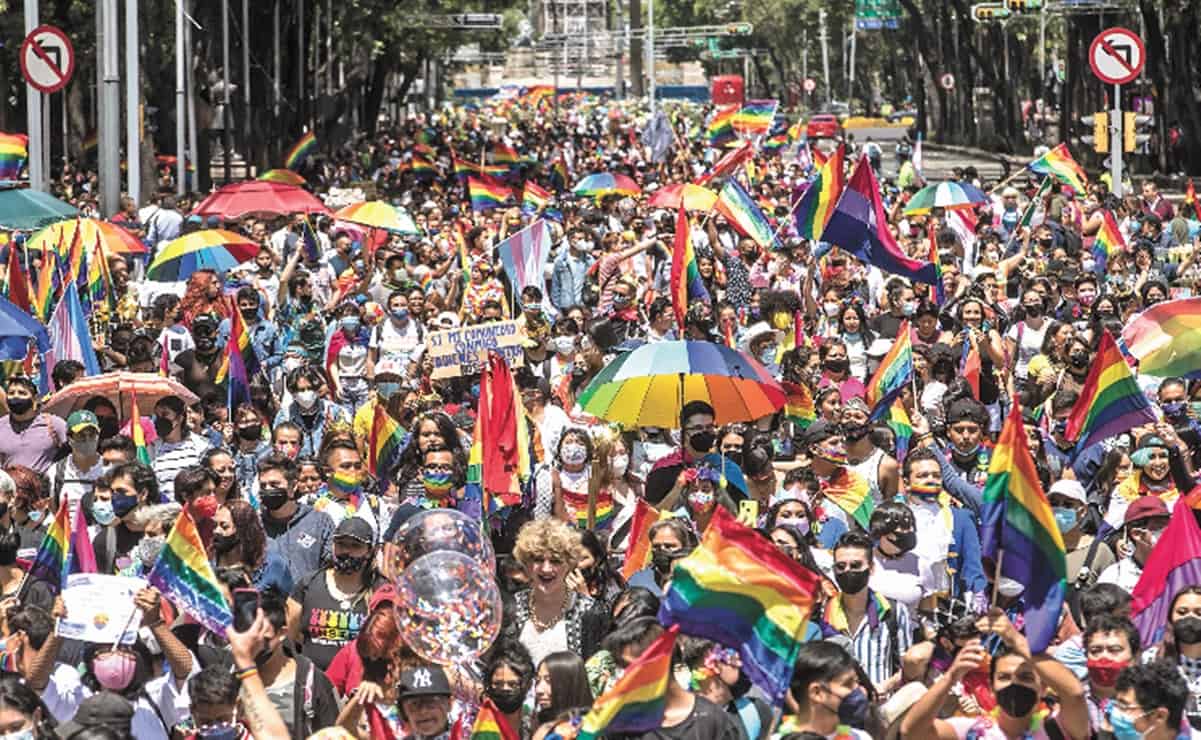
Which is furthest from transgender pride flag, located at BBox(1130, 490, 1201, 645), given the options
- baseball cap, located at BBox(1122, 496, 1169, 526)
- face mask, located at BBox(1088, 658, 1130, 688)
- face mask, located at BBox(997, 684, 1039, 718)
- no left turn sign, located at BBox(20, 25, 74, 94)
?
no left turn sign, located at BBox(20, 25, 74, 94)

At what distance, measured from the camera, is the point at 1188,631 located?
7.76m

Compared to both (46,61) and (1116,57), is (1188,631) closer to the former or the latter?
(1116,57)

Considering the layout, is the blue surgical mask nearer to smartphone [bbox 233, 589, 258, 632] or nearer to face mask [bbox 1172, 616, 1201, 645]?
face mask [bbox 1172, 616, 1201, 645]

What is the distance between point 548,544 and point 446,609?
136cm

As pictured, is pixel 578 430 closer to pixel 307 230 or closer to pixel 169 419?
pixel 169 419

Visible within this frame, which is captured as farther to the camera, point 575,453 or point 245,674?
point 575,453

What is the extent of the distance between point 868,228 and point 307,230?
6.44m

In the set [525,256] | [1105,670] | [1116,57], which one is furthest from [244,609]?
→ [1116,57]

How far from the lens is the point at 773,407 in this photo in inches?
459

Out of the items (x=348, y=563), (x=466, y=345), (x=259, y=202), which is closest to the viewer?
(x=348, y=563)

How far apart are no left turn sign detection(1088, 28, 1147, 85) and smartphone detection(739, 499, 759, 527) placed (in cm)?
956

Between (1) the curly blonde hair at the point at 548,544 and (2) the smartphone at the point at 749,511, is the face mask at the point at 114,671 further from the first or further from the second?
A: (2) the smartphone at the point at 749,511

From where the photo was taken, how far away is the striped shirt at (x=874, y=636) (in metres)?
8.48

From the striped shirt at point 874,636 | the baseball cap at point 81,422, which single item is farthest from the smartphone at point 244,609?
the baseball cap at point 81,422
